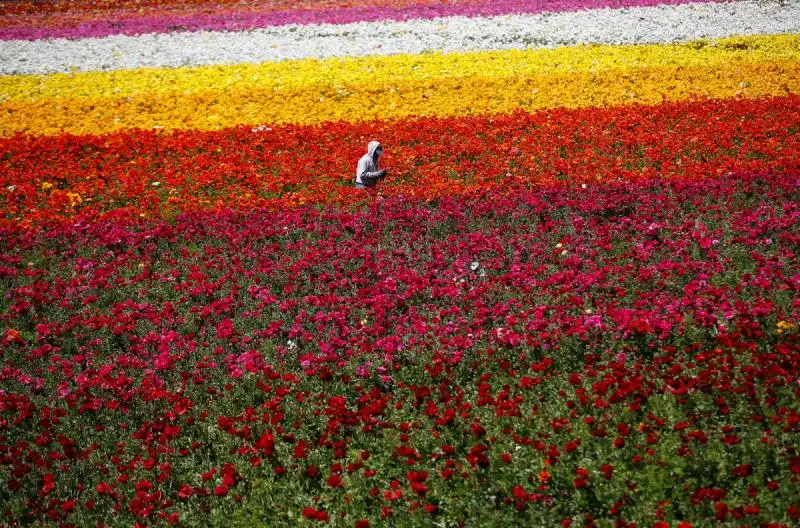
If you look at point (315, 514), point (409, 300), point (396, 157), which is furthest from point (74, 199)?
point (315, 514)

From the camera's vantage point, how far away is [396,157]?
11.5 meters

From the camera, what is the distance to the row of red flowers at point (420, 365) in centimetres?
457

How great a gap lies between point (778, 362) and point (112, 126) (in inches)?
503

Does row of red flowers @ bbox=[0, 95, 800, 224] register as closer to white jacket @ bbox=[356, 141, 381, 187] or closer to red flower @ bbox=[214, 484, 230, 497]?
white jacket @ bbox=[356, 141, 381, 187]

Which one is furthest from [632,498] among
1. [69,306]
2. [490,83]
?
[490,83]

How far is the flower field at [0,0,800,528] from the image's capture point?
473 cm

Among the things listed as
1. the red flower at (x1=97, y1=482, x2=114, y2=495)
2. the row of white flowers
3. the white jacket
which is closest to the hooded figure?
the white jacket

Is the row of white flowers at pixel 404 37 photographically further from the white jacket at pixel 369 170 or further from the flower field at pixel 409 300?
the white jacket at pixel 369 170

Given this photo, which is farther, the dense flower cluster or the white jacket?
the dense flower cluster

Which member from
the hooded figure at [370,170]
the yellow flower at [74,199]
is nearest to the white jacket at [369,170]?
the hooded figure at [370,170]

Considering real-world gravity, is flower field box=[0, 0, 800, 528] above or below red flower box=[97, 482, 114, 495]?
above

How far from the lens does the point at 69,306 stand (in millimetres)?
7746

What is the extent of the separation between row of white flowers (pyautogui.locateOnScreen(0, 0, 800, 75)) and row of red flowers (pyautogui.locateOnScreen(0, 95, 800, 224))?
658 centimetres

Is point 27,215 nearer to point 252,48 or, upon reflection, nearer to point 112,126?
point 112,126
